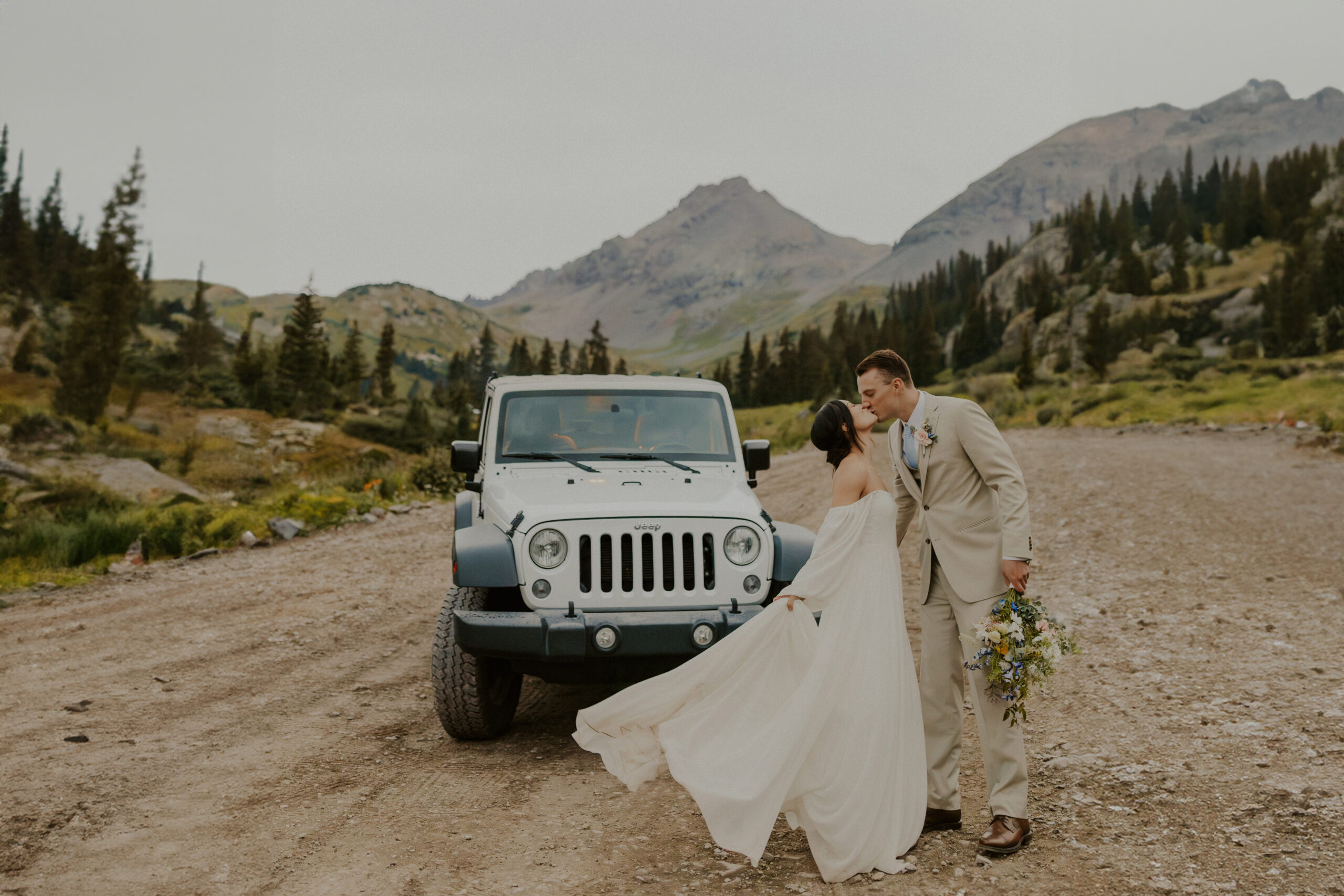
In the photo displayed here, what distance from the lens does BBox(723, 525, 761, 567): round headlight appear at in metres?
5.25

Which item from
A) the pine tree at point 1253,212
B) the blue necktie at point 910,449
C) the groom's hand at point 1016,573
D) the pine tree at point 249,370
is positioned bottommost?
the groom's hand at point 1016,573

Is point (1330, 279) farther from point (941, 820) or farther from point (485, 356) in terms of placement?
point (485, 356)

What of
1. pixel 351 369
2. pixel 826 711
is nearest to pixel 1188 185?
pixel 351 369

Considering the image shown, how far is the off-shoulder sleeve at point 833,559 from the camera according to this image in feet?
12.6

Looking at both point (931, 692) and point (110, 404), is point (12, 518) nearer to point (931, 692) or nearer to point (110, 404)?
point (931, 692)

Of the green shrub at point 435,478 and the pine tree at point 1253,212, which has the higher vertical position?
the pine tree at point 1253,212

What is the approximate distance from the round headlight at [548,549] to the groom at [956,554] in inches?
76.8

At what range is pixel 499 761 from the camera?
5.20 m

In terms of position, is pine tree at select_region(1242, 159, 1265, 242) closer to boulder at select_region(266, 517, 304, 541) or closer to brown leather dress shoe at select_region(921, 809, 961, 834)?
boulder at select_region(266, 517, 304, 541)

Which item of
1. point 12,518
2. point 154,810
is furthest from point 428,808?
point 12,518

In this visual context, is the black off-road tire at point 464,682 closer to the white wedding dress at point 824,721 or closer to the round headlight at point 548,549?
the round headlight at point 548,549

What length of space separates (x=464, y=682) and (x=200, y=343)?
2694 inches

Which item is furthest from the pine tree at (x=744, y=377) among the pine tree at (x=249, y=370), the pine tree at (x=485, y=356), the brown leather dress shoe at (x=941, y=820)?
the brown leather dress shoe at (x=941, y=820)

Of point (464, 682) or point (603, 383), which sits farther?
point (603, 383)
